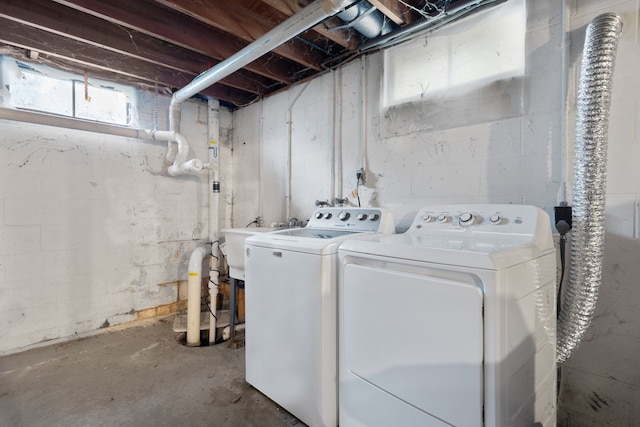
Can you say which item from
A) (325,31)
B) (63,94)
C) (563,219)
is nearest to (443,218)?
(563,219)

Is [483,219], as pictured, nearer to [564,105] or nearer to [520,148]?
[520,148]

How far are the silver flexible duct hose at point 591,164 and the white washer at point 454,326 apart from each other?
104 mm

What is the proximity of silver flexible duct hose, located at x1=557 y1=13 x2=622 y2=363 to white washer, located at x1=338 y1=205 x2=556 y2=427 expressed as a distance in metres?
0.10

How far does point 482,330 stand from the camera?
0.96 metres

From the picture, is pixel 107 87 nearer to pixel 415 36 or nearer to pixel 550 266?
pixel 415 36

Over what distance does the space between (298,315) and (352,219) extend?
2.19ft

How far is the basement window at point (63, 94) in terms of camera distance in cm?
227

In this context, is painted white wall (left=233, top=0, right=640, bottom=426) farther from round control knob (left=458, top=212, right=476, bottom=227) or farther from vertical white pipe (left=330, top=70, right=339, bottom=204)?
round control knob (left=458, top=212, right=476, bottom=227)

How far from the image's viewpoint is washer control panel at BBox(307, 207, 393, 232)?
1756 mm

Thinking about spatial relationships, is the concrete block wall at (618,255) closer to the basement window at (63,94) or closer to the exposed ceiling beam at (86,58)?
the exposed ceiling beam at (86,58)

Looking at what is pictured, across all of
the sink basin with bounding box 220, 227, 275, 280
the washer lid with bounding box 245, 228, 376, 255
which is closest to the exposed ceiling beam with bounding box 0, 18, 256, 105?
the sink basin with bounding box 220, 227, 275, 280

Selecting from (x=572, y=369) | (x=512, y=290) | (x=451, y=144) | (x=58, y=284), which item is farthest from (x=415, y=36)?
(x=58, y=284)

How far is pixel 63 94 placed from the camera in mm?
2492

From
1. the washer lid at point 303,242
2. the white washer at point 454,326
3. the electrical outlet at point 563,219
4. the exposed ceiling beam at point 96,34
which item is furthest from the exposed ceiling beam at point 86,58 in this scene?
the electrical outlet at point 563,219
